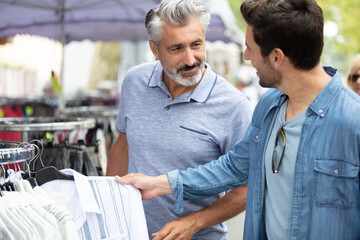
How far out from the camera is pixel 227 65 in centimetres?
1584

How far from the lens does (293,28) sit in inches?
67.1

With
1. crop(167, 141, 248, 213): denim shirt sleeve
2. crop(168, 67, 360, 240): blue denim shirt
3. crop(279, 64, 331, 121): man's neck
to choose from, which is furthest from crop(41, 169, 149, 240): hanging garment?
crop(279, 64, 331, 121): man's neck

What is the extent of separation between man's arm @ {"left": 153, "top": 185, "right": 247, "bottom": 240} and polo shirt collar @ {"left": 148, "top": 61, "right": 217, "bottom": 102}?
0.55m

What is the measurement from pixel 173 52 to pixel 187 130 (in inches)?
17.6

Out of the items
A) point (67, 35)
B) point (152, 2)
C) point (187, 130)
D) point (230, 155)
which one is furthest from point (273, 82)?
point (67, 35)

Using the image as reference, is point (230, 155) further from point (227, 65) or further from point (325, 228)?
point (227, 65)

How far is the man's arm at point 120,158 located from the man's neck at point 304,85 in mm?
1313

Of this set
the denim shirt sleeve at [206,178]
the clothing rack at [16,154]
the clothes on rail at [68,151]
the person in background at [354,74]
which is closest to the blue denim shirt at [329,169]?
the denim shirt sleeve at [206,178]

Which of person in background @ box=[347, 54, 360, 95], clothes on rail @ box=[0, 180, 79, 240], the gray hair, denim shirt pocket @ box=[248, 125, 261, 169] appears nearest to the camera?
clothes on rail @ box=[0, 180, 79, 240]

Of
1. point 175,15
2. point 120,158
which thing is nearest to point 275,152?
point 175,15

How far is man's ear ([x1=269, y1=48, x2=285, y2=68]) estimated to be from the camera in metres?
1.78

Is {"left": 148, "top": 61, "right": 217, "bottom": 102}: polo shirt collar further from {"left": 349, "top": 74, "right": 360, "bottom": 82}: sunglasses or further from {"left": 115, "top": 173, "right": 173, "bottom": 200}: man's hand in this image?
{"left": 349, "top": 74, "right": 360, "bottom": 82}: sunglasses

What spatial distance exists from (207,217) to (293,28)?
3.53ft

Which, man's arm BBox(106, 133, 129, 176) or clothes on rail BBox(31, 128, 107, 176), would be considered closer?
man's arm BBox(106, 133, 129, 176)
